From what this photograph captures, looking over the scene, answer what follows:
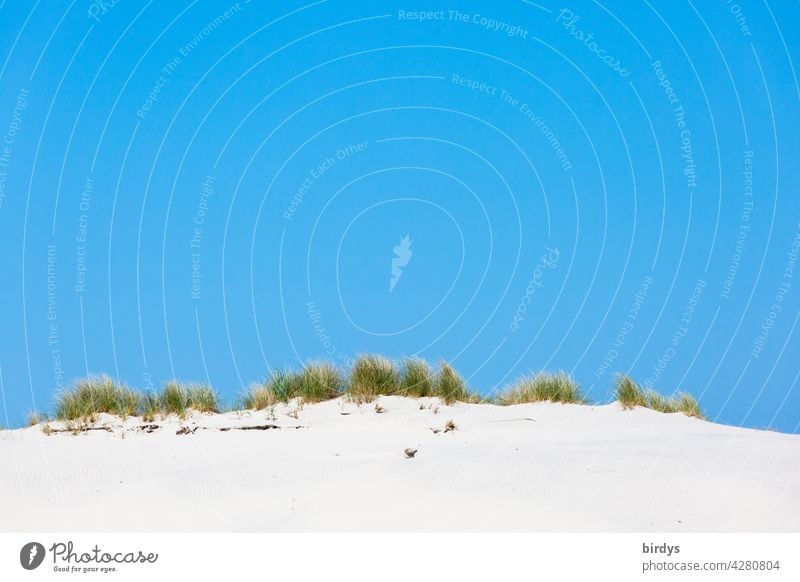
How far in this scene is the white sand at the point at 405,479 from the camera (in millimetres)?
8016

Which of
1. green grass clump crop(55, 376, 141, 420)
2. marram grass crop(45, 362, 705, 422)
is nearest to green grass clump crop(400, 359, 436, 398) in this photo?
marram grass crop(45, 362, 705, 422)

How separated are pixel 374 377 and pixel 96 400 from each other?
3876mm

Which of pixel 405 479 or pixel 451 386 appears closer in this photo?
pixel 405 479

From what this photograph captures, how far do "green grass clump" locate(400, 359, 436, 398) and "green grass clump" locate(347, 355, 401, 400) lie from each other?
11 cm

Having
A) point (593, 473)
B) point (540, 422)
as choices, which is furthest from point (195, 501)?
point (540, 422)

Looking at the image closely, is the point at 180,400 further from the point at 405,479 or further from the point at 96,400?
the point at 405,479

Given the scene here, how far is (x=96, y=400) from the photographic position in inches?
546

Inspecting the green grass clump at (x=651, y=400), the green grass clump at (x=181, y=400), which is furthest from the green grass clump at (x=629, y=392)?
the green grass clump at (x=181, y=400)

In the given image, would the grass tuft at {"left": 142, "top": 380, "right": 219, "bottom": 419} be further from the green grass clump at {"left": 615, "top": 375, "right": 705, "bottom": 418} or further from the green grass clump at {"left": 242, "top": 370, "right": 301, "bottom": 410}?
the green grass clump at {"left": 615, "top": 375, "right": 705, "bottom": 418}

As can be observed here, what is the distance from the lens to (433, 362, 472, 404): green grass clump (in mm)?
14438

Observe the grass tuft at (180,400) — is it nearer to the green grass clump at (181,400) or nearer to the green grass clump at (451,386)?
the green grass clump at (181,400)

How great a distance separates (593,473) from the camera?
915cm

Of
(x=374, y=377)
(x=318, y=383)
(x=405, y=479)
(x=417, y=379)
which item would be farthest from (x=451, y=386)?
(x=405, y=479)

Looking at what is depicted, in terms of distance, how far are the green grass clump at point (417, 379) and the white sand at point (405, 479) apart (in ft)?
7.01
